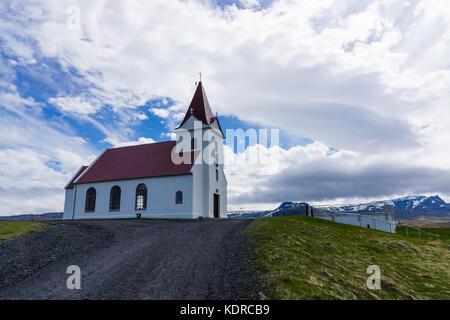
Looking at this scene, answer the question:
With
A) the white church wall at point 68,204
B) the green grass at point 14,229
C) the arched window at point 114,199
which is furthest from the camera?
the white church wall at point 68,204

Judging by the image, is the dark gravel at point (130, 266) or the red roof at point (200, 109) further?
the red roof at point (200, 109)

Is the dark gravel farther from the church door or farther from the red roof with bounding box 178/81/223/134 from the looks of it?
the red roof with bounding box 178/81/223/134

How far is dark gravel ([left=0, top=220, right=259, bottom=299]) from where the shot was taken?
911cm

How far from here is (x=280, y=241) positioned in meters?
15.3

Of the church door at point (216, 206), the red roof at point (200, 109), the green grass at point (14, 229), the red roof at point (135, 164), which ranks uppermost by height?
the red roof at point (200, 109)

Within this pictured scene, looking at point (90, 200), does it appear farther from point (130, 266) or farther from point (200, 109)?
point (130, 266)

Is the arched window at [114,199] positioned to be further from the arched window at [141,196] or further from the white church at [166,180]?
the arched window at [141,196]

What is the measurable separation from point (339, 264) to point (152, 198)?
26.0 m

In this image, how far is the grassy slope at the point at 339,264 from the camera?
10078mm

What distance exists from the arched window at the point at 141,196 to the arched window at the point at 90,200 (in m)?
6.63

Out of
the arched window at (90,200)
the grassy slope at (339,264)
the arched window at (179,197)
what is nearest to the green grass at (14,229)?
the grassy slope at (339,264)
